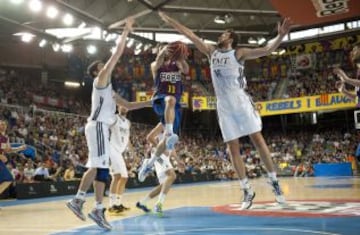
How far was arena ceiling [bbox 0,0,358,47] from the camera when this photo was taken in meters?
24.1

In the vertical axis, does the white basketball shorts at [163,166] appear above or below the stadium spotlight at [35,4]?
below

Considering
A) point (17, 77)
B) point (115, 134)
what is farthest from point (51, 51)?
point (115, 134)

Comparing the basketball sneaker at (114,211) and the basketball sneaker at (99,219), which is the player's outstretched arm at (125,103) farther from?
the basketball sneaker at (114,211)

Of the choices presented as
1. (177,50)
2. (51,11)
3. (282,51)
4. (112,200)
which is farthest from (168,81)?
(282,51)

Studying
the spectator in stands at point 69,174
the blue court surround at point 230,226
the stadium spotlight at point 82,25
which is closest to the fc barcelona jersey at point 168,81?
the blue court surround at point 230,226

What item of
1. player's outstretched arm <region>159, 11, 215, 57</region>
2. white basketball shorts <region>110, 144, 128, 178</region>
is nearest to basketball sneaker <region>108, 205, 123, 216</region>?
white basketball shorts <region>110, 144, 128, 178</region>

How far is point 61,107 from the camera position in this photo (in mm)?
31781

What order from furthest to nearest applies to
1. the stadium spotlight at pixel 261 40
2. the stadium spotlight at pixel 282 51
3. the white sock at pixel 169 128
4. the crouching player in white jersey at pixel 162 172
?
the stadium spotlight at pixel 282 51, the stadium spotlight at pixel 261 40, the crouching player in white jersey at pixel 162 172, the white sock at pixel 169 128

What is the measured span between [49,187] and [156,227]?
33.8 ft

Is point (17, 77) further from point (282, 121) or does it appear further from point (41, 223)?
point (41, 223)

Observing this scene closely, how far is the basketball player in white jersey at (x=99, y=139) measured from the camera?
583 centimetres

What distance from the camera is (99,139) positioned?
5.93 meters

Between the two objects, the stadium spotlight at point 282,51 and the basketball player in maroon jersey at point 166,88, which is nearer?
the basketball player in maroon jersey at point 166,88

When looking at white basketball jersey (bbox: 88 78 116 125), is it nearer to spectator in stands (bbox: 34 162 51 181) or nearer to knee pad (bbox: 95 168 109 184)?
knee pad (bbox: 95 168 109 184)
